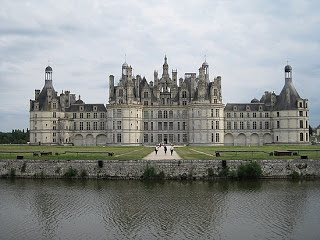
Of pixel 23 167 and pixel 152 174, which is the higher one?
pixel 23 167

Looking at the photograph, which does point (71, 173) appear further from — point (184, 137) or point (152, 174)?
point (184, 137)

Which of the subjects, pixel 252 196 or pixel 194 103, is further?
pixel 194 103

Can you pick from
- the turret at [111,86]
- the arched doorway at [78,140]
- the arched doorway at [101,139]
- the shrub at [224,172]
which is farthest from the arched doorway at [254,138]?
the shrub at [224,172]

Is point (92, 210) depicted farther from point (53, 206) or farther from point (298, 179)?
point (298, 179)

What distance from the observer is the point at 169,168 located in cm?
3538

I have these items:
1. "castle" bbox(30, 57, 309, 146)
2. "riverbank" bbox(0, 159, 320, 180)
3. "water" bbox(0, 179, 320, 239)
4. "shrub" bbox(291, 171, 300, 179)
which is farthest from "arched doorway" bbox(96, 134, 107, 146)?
"shrub" bbox(291, 171, 300, 179)

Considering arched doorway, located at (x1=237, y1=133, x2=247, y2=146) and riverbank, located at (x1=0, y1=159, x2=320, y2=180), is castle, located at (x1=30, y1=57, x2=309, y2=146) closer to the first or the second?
arched doorway, located at (x1=237, y1=133, x2=247, y2=146)

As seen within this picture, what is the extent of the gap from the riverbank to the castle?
109ft

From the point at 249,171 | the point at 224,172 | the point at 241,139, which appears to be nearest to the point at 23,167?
the point at 224,172

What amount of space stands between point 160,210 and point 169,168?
11.5m

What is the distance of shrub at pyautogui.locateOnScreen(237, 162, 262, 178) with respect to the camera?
115 ft

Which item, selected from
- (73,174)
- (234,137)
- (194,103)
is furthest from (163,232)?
(234,137)

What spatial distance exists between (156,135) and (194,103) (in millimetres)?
10210

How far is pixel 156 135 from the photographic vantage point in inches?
2931
